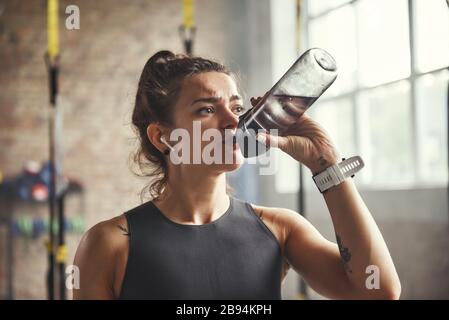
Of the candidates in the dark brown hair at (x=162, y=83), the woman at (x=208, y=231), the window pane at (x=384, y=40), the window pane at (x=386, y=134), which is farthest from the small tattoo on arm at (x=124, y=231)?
the window pane at (x=386, y=134)

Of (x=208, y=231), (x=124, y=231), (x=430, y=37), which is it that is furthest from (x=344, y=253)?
(x=430, y=37)

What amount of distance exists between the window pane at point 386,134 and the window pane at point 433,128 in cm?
7

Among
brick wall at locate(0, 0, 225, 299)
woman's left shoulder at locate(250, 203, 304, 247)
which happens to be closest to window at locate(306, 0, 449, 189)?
woman's left shoulder at locate(250, 203, 304, 247)

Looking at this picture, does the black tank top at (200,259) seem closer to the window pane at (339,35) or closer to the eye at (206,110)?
the eye at (206,110)

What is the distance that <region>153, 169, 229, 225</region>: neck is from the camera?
34.2 inches

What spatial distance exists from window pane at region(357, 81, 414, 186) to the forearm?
1.46 metres

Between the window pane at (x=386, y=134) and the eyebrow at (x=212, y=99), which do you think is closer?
the eyebrow at (x=212, y=99)

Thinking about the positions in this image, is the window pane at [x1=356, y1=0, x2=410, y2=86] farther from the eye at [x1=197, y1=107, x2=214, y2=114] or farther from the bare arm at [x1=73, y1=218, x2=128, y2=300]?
the bare arm at [x1=73, y1=218, x2=128, y2=300]

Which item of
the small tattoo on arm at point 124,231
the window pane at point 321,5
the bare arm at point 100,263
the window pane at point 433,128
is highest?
the window pane at point 321,5

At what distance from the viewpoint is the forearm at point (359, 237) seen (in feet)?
2.62

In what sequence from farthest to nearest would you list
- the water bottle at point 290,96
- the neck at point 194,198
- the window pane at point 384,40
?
the window pane at point 384,40, the neck at point 194,198, the water bottle at point 290,96

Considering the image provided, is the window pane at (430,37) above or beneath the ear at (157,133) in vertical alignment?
above

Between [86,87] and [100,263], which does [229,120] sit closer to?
[100,263]

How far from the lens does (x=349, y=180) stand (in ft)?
2.62
